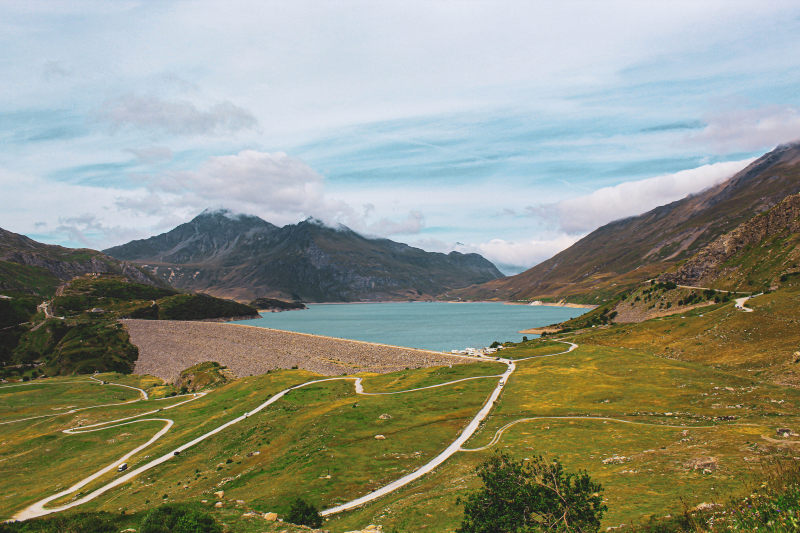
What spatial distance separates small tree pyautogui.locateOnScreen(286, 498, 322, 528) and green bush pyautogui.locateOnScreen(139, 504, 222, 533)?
5288 millimetres

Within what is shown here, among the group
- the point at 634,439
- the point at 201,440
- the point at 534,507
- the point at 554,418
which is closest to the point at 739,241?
the point at 554,418

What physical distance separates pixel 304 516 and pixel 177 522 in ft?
24.7

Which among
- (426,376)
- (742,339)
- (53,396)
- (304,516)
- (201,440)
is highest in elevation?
(742,339)

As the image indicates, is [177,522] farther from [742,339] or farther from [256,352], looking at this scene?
[256,352]

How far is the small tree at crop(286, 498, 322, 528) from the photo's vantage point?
23.9 meters

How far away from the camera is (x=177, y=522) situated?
19.0m

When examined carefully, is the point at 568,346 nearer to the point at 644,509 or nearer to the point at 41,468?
the point at 644,509

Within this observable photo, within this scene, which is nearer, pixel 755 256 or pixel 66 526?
pixel 66 526

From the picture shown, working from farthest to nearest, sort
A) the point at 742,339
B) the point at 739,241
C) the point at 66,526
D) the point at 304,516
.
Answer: the point at 739,241 → the point at 742,339 → the point at 304,516 → the point at 66,526

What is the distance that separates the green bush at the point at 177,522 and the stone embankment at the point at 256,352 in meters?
66.9

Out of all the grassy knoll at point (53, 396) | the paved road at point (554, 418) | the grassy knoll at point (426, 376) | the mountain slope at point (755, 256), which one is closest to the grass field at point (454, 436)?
the paved road at point (554, 418)

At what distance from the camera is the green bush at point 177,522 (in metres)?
18.4

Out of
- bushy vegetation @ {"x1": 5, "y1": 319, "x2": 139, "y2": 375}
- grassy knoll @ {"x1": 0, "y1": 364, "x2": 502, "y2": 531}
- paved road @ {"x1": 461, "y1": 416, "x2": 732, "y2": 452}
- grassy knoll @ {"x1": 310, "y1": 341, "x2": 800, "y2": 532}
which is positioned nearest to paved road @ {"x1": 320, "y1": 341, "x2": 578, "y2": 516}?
grassy knoll @ {"x1": 0, "y1": 364, "x2": 502, "y2": 531}

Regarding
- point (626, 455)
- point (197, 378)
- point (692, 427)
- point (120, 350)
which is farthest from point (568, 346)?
point (120, 350)
